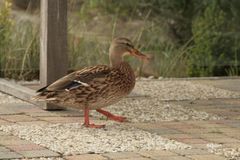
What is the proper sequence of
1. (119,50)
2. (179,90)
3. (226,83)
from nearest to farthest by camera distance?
(119,50) < (179,90) < (226,83)

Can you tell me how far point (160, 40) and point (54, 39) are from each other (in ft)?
18.6

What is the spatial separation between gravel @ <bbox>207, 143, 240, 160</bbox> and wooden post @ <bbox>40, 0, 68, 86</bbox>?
7.02ft

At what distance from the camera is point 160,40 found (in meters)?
13.3

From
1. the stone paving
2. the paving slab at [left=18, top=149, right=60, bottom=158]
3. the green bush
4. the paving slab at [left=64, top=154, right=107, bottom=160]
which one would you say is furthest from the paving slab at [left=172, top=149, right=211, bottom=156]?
the green bush

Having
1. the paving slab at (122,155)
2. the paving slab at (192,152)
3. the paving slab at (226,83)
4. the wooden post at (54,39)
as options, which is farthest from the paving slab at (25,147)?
the paving slab at (226,83)

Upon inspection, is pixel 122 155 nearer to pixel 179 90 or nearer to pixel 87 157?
pixel 87 157

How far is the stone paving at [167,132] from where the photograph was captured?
5.74m

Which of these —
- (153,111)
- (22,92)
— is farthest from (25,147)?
(22,92)

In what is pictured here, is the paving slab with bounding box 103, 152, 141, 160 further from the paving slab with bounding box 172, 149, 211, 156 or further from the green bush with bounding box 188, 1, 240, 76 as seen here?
the green bush with bounding box 188, 1, 240, 76

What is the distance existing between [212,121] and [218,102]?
42.7 inches

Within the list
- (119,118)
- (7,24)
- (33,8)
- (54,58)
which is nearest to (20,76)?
(7,24)

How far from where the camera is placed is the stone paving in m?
5.74

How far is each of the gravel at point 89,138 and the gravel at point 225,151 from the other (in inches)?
7.1

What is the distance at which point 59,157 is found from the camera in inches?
222
